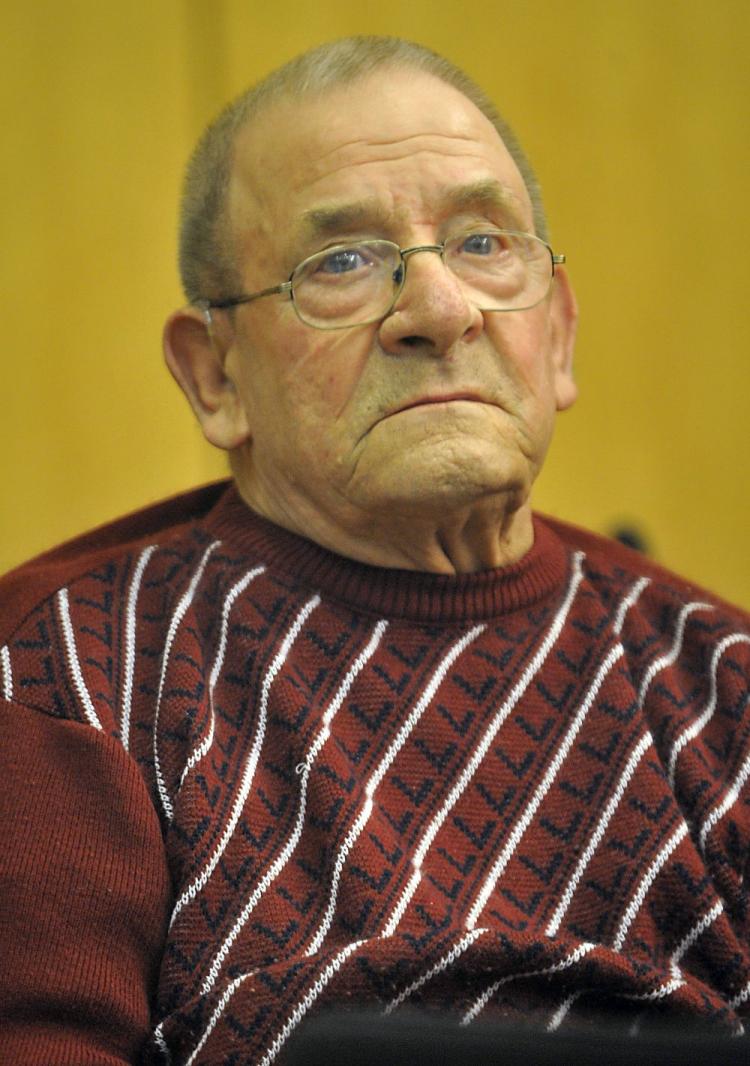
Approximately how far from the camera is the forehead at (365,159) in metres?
1.50

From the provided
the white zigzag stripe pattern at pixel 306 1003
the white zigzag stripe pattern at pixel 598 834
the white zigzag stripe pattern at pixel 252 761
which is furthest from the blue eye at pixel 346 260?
the white zigzag stripe pattern at pixel 306 1003

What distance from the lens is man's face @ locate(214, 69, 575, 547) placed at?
4.74 ft

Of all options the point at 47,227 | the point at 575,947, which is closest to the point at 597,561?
the point at 575,947

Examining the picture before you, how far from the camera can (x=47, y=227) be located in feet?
7.81

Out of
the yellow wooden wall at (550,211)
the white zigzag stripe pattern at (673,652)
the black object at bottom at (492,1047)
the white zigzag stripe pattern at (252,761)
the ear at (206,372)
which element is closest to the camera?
the black object at bottom at (492,1047)

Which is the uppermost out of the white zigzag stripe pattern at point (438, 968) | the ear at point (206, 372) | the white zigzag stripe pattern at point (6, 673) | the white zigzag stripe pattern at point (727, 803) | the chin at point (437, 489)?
the ear at point (206, 372)

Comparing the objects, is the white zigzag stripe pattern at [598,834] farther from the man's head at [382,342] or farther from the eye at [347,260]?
the eye at [347,260]

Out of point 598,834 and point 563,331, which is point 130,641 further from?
point 563,331

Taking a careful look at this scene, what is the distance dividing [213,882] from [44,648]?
1.00ft

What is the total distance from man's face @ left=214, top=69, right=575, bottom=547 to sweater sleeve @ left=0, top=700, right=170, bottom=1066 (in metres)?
0.41

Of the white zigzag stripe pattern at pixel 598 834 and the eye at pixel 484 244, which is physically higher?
the eye at pixel 484 244

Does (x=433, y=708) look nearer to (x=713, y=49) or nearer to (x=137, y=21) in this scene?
(x=137, y=21)

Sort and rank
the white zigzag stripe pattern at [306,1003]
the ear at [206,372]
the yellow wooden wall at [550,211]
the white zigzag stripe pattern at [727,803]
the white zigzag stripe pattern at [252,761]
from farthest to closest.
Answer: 1. the yellow wooden wall at [550,211]
2. the ear at [206,372]
3. the white zigzag stripe pattern at [727,803]
4. the white zigzag stripe pattern at [252,761]
5. the white zigzag stripe pattern at [306,1003]

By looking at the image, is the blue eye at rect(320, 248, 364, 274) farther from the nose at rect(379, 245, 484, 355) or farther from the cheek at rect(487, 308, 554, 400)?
the cheek at rect(487, 308, 554, 400)
